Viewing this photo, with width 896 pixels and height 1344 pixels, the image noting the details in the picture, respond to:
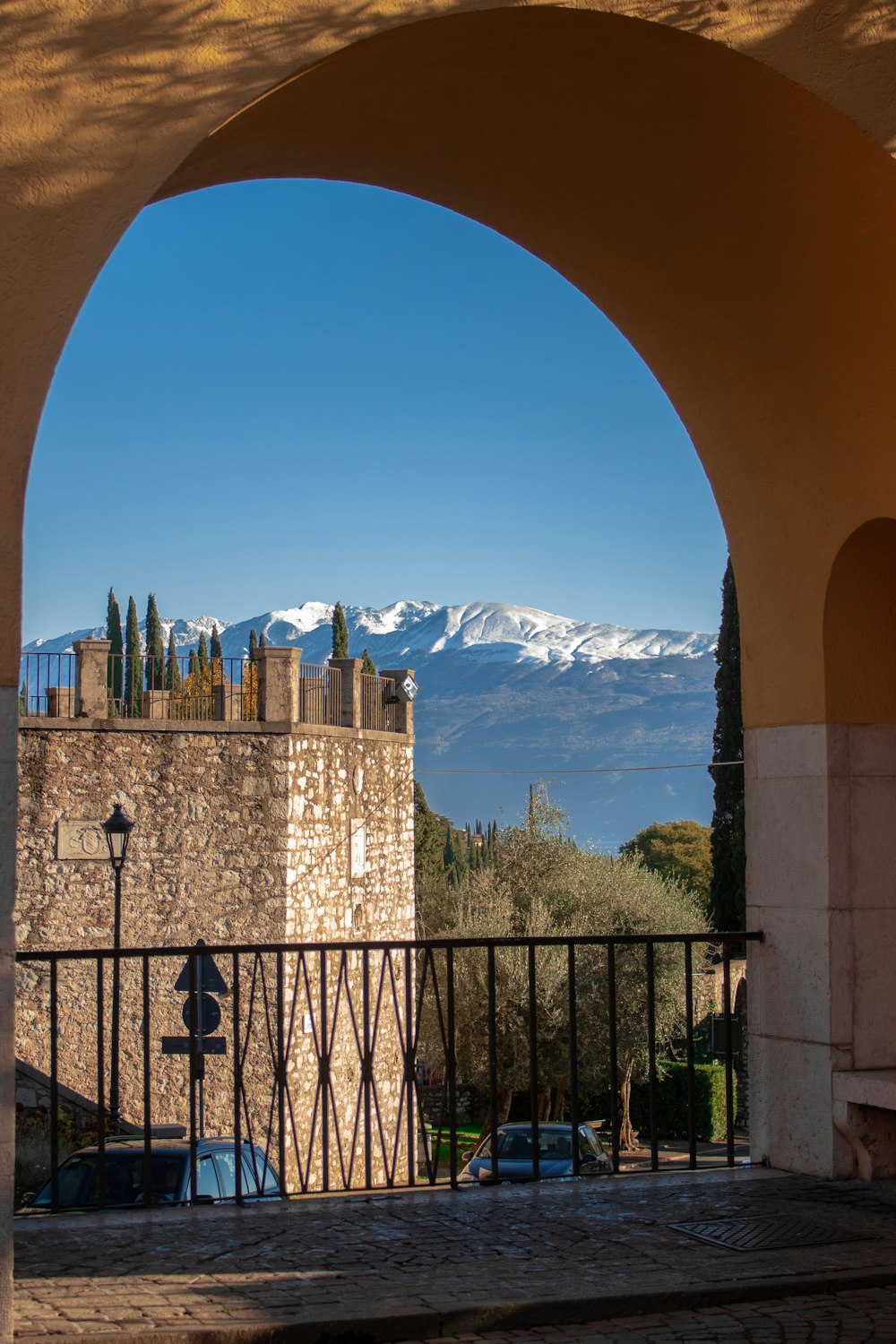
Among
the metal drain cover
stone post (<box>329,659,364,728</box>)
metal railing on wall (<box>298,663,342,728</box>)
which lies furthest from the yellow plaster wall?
stone post (<box>329,659,364,728</box>)

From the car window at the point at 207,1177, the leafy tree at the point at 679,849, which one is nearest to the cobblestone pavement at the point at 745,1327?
the car window at the point at 207,1177

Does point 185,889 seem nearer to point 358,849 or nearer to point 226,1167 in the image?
point 358,849

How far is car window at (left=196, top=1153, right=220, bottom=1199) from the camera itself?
8.24m

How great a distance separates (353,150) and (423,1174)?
1526 centimetres

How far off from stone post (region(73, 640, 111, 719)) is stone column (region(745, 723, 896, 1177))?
15419 millimetres

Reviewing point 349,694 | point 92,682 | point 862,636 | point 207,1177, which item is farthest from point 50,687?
point 862,636

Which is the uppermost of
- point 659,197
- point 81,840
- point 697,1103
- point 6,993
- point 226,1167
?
point 659,197

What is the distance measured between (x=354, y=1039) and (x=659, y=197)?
51.4ft

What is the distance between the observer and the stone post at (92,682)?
1962 centimetres

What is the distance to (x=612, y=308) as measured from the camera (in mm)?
5590

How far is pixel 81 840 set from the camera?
19.5 meters

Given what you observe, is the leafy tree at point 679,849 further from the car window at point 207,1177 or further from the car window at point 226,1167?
the car window at point 207,1177

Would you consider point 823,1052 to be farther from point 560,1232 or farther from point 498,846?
point 498,846

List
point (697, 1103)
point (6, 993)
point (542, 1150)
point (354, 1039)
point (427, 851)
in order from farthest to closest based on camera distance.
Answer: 1. point (427, 851)
2. point (697, 1103)
3. point (354, 1039)
4. point (542, 1150)
5. point (6, 993)
